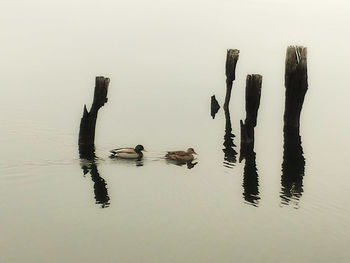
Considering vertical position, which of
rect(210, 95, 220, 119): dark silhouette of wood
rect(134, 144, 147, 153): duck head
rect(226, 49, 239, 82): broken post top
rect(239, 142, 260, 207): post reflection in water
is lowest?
rect(239, 142, 260, 207): post reflection in water

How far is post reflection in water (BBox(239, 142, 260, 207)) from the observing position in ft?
57.7

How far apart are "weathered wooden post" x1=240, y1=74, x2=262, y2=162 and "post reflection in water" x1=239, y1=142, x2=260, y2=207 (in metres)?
0.13

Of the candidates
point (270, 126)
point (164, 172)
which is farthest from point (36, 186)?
point (270, 126)

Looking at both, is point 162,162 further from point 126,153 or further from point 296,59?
point 296,59

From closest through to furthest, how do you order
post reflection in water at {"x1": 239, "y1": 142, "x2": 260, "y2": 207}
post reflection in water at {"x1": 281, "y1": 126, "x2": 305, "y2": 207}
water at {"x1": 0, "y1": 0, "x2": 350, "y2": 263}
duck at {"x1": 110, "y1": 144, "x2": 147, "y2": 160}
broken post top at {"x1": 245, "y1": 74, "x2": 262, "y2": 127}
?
water at {"x1": 0, "y1": 0, "x2": 350, "y2": 263}, post reflection in water at {"x1": 239, "y1": 142, "x2": 260, "y2": 207}, post reflection in water at {"x1": 281, "y1": 126, "x2": 305, "y2": 207}, duck at {"x1": 110, "y1": 144, "x2": 147, "y2": 160}, broken post top at {"x1": 245, "y1": 74, "x2": 262, "y2": 127}

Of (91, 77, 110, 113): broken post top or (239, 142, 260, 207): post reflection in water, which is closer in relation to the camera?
(239, 142, 260, 207): post reflection in water

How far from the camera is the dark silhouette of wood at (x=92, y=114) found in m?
20.5

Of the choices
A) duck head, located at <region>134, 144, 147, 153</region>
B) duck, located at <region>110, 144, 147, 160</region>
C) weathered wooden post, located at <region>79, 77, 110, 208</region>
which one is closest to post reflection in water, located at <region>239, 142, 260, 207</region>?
duck head, located at <region>134, 144, 147, 153</region>

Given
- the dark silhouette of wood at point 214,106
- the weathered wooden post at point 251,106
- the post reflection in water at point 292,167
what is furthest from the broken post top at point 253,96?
the dark silhouette of wood at point 214,106

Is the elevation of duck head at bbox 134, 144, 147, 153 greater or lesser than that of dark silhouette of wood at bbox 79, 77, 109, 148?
lesser

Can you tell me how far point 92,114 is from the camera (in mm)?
20969

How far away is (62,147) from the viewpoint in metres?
21.9

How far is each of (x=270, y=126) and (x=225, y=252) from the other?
15.5 m

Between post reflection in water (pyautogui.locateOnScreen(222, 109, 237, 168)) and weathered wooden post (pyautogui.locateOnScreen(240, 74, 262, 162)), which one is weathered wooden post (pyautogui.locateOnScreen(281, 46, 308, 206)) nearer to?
weathered wooden post (pyautogui.locateOnScreen(240, 74, 262, 162))
